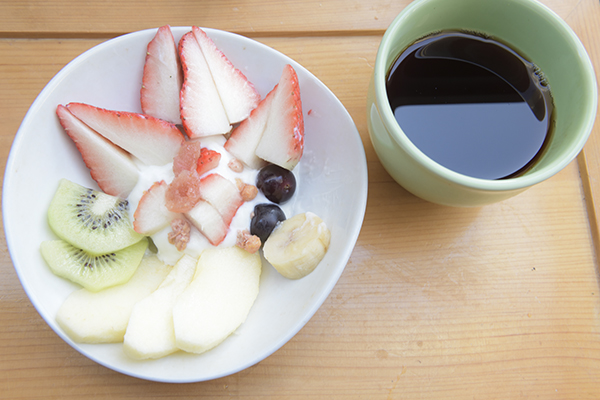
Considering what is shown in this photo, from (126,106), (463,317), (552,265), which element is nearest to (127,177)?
(126,106)

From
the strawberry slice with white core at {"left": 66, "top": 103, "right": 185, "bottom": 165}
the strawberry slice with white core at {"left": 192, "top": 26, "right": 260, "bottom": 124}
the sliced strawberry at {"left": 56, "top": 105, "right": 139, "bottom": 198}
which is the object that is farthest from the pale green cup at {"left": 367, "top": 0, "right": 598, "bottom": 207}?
the sliced strawberry at {"left": 56, "top": 105, "right": 139, "bottom": 198}

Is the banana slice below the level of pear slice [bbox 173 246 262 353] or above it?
above

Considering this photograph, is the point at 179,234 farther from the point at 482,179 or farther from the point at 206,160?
the point at 482,179

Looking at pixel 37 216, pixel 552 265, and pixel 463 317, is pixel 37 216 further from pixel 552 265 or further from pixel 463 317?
pixel 552 265

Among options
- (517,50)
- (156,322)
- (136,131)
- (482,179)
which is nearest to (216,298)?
(156,322)

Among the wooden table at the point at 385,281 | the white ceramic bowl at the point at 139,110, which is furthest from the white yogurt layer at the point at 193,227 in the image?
the wooden table at the point at 385,281

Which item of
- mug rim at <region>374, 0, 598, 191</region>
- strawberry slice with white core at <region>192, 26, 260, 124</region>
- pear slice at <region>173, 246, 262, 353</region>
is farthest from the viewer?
strawberry slice with white core at <region>192, 26, 260, 124</region>

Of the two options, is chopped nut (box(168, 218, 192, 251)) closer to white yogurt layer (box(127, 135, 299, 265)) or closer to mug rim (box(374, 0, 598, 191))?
white yogurt layer (box(127, 135, 299, 265))
